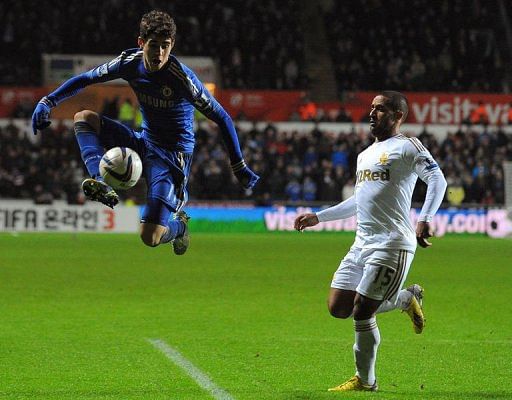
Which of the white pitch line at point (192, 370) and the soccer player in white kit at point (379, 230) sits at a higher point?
the soccer player in white kit at point (379, 230)

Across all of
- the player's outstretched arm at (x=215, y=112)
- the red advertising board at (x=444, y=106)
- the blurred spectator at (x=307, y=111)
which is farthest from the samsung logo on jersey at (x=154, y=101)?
the red advertising board at (x=444, y=106)

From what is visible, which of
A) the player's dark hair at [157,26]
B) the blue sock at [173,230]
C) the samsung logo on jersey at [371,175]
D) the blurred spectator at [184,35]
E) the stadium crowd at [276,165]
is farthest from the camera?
the blurred spectator at [184,35]

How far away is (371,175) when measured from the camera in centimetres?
714

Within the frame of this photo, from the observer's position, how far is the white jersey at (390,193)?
7.00 meters

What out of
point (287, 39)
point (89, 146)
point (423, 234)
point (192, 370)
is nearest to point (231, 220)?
point (287, 39)

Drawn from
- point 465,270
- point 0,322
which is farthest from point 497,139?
point 0,322

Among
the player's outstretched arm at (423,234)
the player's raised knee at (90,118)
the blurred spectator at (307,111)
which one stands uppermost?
the blurred spectator at (307,111)

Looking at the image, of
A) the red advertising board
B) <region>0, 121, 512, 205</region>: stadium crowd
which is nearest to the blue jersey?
<region>0, 121, 512, 205</region>: stadium crowd

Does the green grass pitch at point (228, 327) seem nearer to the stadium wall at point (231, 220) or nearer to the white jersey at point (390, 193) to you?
the white jersey at point (390, 193)

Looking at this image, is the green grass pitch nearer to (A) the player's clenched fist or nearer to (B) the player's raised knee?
(A) the player's clenched fist

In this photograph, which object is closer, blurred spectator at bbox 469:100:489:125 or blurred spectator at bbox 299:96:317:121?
blurred spectator at bbox 299:96:317:121

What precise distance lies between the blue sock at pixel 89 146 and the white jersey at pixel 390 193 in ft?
6.73

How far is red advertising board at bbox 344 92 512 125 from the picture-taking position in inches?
1246

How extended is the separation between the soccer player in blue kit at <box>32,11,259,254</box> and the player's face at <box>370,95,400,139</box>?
4.57ft
